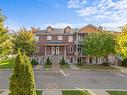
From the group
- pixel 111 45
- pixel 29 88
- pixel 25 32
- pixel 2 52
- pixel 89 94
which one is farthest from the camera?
pixel 25 32

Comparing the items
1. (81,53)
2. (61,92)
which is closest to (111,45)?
(81,53)

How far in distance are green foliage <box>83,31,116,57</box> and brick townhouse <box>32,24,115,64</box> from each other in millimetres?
8626

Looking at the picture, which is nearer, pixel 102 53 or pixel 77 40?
pixel 102 53

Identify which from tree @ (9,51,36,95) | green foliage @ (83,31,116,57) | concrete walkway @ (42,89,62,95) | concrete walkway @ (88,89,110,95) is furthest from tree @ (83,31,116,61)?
tree @ (9,51,36,95)

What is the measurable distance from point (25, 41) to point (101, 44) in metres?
16.3

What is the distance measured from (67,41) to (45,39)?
5.00 meters

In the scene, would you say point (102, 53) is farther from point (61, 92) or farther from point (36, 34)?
point (61, 92)

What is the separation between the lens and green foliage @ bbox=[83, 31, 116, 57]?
50875 mm

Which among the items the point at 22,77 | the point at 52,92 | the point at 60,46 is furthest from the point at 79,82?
the point at 60,46

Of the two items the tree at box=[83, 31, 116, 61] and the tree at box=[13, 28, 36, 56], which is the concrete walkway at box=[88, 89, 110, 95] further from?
the tree at box=[13, 28, 36, 56]

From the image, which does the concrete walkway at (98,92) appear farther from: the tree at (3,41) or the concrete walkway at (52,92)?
the tree at (3,41)

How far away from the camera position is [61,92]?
23.2m

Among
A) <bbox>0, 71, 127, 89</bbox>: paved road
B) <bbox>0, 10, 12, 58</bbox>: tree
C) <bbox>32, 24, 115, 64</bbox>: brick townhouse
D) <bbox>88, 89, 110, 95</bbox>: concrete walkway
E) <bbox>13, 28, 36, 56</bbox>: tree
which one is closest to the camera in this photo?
<bbox>0, 10, 12, 58</bbox>: tree

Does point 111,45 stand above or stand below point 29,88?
above
